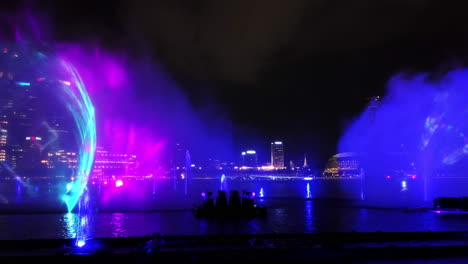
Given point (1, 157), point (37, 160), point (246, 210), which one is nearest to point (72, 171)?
point (37, 160)

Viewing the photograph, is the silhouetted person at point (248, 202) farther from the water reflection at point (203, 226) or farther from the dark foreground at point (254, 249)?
the dark foreground at point (254, 249)

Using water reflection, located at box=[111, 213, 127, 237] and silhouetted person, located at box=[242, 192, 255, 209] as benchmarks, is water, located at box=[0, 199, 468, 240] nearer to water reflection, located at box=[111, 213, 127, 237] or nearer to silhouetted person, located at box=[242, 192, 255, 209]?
water reflection, located at box=[111, 213, 127, 237]

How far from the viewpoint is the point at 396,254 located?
17.1 meters

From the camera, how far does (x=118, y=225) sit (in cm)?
3125

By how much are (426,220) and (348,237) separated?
1644 centimetres

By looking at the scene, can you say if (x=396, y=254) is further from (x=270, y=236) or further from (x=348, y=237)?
(x=270, y=236)

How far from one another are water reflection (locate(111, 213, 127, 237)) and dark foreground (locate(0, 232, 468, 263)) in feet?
22.5

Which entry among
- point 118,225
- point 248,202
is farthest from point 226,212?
point 118,225

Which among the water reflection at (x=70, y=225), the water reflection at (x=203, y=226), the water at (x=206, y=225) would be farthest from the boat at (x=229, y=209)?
the water reflection at (x=70, y=225)

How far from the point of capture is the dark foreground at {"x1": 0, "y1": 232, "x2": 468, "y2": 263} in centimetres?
1590

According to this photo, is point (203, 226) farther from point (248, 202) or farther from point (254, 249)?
point (254, 249)

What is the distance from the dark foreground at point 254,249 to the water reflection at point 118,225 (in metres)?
6.86

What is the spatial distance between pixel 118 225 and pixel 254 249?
1751cm

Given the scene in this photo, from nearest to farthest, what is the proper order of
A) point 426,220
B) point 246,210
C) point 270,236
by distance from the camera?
1. point 270,236
2. point 426,220
3. point 246,210
